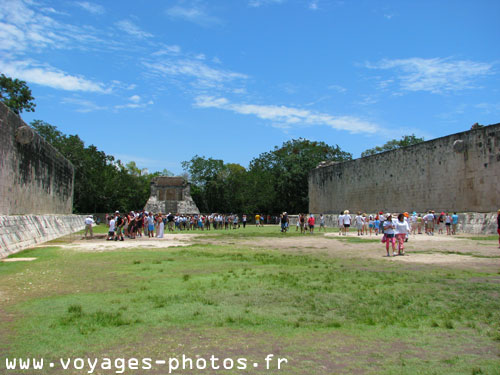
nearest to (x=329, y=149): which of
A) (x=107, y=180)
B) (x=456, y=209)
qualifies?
(x=107, y=180)

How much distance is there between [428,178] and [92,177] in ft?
146

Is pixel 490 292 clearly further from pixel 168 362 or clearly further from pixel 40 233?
pixel 40 233

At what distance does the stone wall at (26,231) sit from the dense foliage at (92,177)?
113 ft

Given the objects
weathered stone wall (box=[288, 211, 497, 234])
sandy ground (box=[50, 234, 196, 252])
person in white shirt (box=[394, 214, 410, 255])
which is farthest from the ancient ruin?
weathered stone wall (box=[288, 211, 497, 234])

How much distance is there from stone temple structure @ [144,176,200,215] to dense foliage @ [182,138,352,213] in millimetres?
9741

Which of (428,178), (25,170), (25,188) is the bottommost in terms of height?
(25,188)

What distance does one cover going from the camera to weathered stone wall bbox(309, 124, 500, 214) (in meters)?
23.1

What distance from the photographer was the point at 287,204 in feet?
191

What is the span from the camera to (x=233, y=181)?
65.2 metres

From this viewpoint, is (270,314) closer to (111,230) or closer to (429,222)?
(111,230)

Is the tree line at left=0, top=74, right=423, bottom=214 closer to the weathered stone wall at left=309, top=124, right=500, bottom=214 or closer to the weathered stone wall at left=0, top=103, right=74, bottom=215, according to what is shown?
the weathered stone wall at left=309, top=124, right=500, bottom=214

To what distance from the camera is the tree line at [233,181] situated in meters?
56.5

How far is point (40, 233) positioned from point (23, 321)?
13.4 metres

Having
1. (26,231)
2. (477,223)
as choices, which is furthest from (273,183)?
(26,231)
